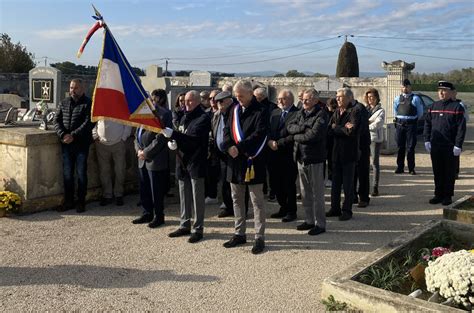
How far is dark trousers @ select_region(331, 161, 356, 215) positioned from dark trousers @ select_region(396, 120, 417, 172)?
4.24 m

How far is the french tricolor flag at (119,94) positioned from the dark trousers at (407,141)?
22.3 ft

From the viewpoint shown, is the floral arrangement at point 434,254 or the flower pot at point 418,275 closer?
the flower pot at point 418,275

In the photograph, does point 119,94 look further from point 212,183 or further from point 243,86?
point 212,183

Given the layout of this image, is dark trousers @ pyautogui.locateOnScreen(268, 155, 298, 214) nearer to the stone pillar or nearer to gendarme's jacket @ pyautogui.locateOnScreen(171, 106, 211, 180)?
gendarme's jacket @ pyautogui.locateOnScreen(171, 106, 211, 180)

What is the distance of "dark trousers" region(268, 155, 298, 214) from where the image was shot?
7.04 m

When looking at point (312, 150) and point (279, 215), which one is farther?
point (279, 215)

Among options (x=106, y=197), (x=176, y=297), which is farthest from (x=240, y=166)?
(x=106, y=197)

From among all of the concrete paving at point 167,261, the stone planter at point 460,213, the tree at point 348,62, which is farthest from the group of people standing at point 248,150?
the tree at point 348,62

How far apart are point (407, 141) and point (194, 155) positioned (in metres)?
6.50

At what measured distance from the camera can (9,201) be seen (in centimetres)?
684

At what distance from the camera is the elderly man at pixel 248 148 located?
18.1 ft

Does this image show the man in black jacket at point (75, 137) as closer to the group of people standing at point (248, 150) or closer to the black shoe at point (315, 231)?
the group of people standing at point (248, 150)

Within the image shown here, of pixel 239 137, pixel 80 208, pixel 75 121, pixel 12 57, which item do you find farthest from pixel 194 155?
pixel 12 57

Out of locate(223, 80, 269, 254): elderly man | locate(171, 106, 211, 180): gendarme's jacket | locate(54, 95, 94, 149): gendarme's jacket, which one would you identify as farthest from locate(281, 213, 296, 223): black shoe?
locate(54, 95, 94, 149): gendarme's jacket
